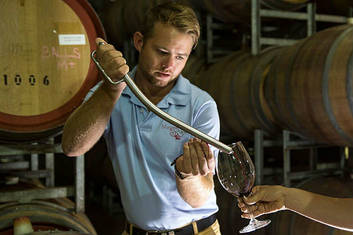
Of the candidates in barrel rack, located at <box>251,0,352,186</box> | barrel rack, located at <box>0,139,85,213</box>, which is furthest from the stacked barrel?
barrel rack, located at <box>0,139,85,213</box>

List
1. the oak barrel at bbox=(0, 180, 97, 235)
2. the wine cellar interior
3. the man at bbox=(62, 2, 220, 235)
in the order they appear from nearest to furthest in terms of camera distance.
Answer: the man at bbox=(62, 2, 220, 235)
the oak barrel at bbox=(0, 180, 97, 235)
the wine cellar interior

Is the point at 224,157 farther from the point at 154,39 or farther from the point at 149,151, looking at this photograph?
the point at 154,39

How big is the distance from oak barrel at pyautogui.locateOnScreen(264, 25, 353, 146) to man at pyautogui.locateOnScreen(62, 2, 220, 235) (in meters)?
1.21

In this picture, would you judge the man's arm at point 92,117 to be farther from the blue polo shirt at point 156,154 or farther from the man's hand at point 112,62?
the blue polo shirt at point 156,154

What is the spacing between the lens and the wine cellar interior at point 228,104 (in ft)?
6.04

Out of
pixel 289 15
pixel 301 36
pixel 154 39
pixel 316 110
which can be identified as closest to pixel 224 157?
pixel 154 39

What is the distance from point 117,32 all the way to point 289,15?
2167 mm

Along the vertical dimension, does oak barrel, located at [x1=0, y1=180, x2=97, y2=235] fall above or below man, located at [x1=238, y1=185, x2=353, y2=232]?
below

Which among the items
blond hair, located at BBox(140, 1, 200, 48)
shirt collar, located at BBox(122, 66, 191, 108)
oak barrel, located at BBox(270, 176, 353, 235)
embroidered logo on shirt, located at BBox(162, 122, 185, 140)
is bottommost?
oak barrel, located at BBox(270, 176, 353, 235)

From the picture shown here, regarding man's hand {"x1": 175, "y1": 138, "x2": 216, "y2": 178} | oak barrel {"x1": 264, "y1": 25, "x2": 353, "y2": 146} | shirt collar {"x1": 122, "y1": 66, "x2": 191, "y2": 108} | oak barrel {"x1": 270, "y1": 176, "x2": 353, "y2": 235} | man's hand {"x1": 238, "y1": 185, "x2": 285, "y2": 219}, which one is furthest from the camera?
oak barrel {"x1": 264, "y1": 25, "x2": 353, "y2": 146}

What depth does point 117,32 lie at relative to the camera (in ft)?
16.5

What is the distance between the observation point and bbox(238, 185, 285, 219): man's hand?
49.8 inches

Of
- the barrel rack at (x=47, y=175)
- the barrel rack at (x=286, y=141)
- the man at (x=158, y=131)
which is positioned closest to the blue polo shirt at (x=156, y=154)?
the man at (x=158, y=131)

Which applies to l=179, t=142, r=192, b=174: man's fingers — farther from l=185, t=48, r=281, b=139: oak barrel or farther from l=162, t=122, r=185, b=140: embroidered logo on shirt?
l=185, t=48, r=281, b=139: oak barrel
